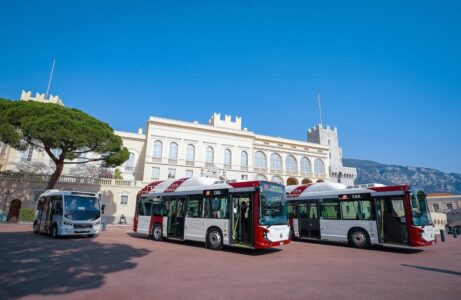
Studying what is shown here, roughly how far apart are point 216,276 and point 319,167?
4315 centimetres

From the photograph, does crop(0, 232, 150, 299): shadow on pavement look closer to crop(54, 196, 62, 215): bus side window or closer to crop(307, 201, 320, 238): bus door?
crop(54, 196, 62, 215): bus side window

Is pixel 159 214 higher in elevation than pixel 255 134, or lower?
lower

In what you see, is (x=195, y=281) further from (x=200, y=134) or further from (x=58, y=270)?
(x=200, y=134)

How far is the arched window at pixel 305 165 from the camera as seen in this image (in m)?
44.9

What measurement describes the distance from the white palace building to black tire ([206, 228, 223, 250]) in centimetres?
2171

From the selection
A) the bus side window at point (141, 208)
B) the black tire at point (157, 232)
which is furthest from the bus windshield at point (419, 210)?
the bus side window at point (141, 208)

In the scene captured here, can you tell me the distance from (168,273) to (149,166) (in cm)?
3107

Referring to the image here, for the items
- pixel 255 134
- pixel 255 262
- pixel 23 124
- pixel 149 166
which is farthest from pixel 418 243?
pixel 255 134

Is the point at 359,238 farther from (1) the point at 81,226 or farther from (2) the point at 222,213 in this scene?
(1) the point at 81,226

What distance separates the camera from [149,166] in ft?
117

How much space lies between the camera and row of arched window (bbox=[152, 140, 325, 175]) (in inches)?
1470

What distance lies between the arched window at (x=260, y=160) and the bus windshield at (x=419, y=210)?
3146 centimetres

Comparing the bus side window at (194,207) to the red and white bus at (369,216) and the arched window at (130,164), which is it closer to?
the red and white bus at (369,216)

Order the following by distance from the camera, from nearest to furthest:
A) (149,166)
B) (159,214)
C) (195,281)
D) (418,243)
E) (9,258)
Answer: (195,281), (9,258), (418,243), (159,214), (149,166)
